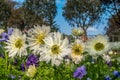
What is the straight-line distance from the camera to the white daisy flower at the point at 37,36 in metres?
2.39

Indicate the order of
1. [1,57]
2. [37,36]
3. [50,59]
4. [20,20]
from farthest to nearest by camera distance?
[20,20] → [1,57] → [37,36] → [50,59]

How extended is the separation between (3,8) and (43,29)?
68.7m

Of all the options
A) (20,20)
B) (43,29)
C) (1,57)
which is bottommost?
(20,20)

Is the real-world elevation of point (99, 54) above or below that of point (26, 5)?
above

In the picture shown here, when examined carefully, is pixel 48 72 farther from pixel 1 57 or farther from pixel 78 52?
pixel 78 52

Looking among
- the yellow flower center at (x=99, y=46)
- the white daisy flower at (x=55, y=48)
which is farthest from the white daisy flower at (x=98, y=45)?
the white daisy flower at (x=55, y=48)

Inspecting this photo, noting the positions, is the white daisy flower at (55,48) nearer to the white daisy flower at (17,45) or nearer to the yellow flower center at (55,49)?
the yellow flower center at (55,49)

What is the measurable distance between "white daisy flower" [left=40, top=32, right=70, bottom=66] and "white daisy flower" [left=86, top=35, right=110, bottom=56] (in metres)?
0.17

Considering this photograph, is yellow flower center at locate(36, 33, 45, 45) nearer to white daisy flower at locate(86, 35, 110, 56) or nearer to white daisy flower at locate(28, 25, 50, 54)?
white daisy flower at locate(28, 25, 50, 54)

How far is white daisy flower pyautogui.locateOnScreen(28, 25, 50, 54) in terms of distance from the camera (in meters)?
2.39

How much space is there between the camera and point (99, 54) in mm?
2359

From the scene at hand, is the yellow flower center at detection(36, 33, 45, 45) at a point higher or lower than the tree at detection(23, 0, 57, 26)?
higher

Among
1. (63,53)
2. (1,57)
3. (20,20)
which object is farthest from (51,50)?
(20,20)

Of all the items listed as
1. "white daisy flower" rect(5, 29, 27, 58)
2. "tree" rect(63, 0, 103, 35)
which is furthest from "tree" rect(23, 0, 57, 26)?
"white daisy flower" rect(5, 29, 27, 58)
